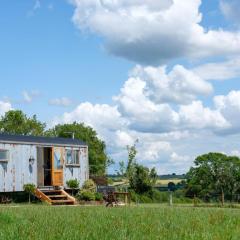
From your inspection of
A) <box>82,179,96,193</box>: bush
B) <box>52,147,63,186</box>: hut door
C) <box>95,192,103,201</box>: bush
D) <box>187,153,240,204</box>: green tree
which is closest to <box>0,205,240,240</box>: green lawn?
<box>95,192,103,201</box>: bush

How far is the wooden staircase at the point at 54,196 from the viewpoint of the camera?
29.9 metres

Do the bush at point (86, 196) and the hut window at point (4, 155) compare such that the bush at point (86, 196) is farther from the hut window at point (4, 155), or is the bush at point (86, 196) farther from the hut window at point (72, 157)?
the hut window at point (4, 155)

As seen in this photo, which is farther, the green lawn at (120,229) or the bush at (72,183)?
the bush at (72,183)

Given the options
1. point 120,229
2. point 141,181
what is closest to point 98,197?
point 141,181

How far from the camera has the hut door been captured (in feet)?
107

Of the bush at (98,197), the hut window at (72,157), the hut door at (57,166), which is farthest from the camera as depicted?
the hut window at (72,157)

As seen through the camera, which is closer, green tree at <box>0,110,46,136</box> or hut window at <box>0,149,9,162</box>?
hut window at <box>0,149,9,162</box>

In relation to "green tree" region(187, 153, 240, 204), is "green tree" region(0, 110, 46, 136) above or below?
above

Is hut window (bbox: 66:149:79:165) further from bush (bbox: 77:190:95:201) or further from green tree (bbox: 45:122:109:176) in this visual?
green tree (bbox: 45:122:109:176)

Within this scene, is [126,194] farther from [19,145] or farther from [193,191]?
[193,191]

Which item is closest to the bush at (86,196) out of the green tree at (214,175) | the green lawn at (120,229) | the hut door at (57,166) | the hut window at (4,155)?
the hut door at (57,166)

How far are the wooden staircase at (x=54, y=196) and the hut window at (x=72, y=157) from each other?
2314mm

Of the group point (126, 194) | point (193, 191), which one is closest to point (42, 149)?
point (126, 194)

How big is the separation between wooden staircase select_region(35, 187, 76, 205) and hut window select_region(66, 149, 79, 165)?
7.59 ft
